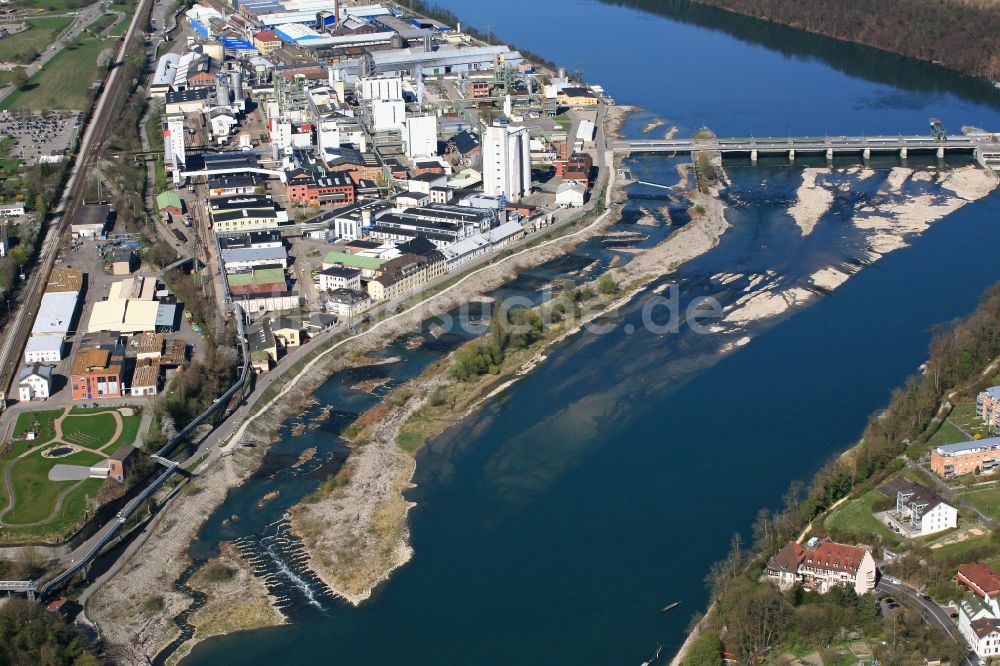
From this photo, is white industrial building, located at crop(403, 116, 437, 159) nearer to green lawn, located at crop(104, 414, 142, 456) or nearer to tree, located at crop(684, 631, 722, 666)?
green lawn, located at crop(104, 414, 142, 456)

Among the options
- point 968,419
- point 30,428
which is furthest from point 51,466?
point 968,419

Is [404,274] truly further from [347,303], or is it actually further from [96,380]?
[96,380]

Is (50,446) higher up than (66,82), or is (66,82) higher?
(50,446)

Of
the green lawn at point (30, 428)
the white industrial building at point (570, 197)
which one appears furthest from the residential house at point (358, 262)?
the green lawn at point (30, 428)

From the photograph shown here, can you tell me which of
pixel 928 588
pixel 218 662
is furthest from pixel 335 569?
pixel 928 588

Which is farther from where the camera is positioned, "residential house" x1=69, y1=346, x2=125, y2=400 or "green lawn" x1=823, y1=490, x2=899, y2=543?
"residential house" x1=69, y1=346, x2=125, y2=400

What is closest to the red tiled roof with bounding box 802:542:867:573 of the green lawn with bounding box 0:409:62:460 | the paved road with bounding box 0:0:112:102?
the green lawn with bounding box 0:409:62:460
